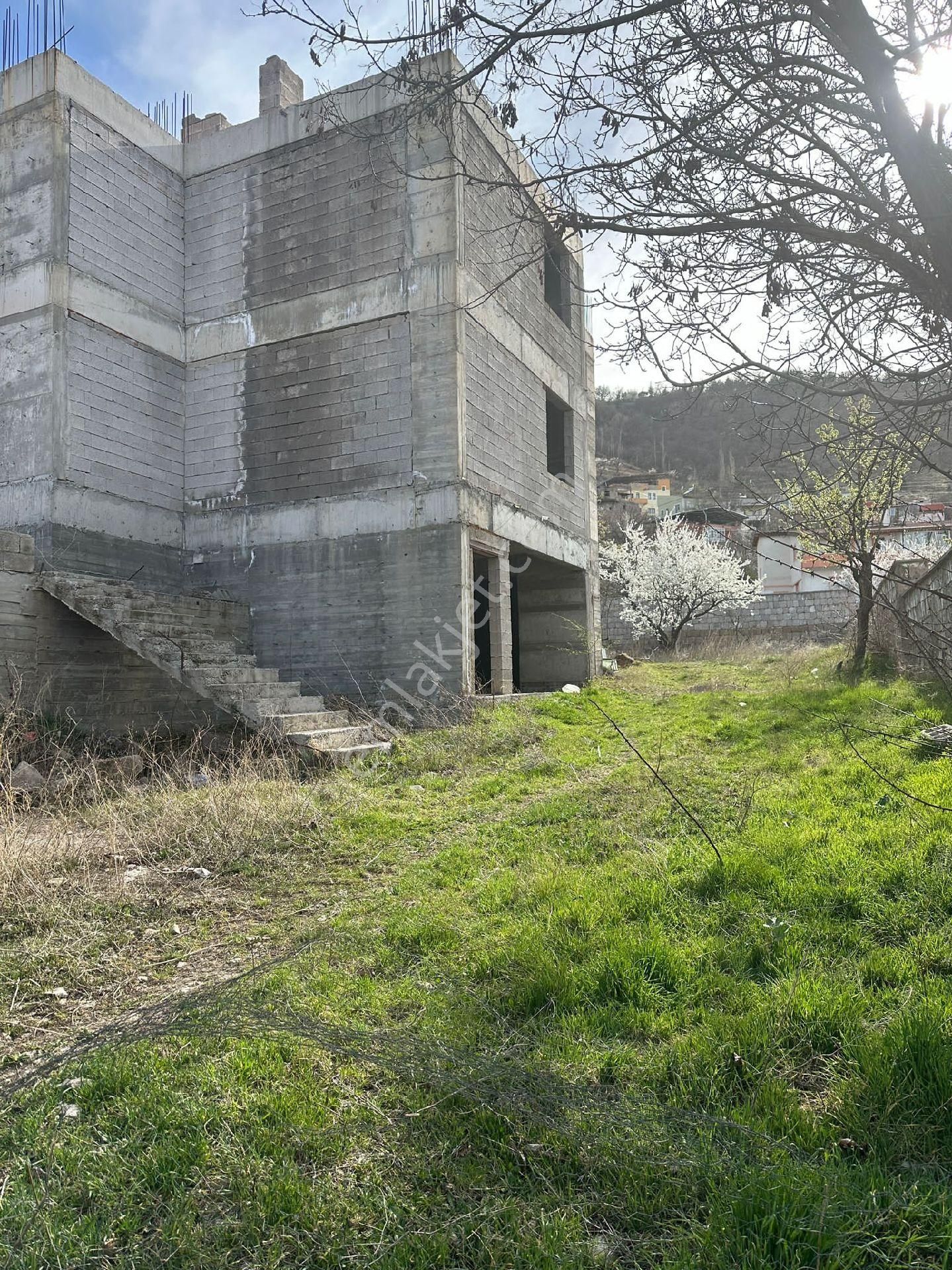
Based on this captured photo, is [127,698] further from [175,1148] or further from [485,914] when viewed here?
[175,1148]

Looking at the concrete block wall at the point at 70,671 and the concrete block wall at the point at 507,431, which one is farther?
the concrete block wall at the point at 507,431

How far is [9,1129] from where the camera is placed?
249cm

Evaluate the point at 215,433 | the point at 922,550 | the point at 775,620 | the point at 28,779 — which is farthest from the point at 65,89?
the point at 775,620

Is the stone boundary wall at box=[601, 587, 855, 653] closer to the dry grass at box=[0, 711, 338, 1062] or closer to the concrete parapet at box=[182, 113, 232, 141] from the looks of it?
the concrete parapet at box=[182, 113, 232, 141]

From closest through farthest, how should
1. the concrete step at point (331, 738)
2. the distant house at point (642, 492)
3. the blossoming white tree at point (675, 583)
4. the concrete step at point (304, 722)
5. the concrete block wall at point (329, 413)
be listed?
the concrete step at point (331, 738)
the concrete step at point (304, 722)
the concrete block wall at point (329, 413)
the blossoming white tree at point (675, 583)
the distant house at point (642, 492)

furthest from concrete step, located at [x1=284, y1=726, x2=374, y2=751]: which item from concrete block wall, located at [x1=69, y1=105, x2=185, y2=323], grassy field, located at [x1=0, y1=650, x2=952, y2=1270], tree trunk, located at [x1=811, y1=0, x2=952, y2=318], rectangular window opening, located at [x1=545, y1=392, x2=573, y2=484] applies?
rectangular window opening, located at [x1=545, y1=392, x2=573, y2=484]

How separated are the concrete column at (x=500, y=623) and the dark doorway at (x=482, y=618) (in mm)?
123

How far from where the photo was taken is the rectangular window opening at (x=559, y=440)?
51.9 ft

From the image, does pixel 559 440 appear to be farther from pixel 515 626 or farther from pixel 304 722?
pixel 304 722

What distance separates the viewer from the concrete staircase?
871 centimetres

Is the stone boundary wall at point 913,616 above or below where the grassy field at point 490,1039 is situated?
above

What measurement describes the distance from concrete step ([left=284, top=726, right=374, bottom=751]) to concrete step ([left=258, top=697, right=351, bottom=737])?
3 centimetres

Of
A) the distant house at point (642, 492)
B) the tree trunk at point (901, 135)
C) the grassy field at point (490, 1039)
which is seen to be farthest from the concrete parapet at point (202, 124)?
the distant house at point (642, 492)

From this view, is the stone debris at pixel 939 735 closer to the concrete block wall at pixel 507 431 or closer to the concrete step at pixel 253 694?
the concrete step at pixel 253 694
